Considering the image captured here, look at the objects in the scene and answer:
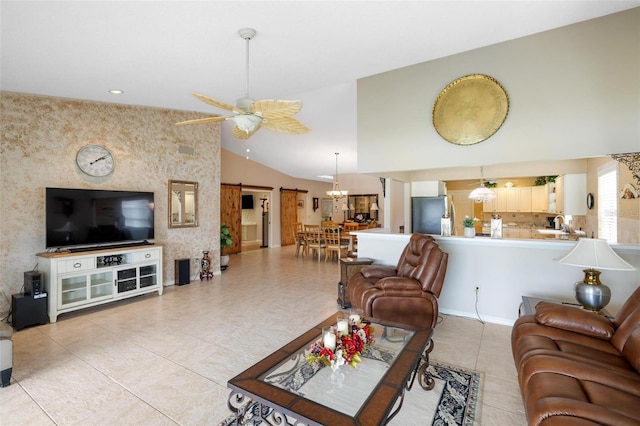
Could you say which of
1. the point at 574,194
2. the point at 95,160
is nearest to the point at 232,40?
the point at 95,160

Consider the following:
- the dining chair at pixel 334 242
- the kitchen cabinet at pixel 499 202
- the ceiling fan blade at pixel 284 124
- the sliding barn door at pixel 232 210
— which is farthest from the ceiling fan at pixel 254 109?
the kitchen cabinet at pixel 499 202

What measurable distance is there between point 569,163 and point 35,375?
7.04 metres

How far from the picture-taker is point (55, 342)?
3119 millimetres

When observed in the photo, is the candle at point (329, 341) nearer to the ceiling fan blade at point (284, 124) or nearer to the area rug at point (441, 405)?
the area rug at point (441, 405)

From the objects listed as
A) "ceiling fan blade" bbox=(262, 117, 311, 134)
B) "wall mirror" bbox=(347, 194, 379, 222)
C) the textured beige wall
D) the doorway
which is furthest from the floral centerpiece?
"wall mirror" bbox=(347, 194, 379, 222)

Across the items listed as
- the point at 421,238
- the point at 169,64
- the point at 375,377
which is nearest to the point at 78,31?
the point at 169,64

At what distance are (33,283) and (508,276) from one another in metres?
5.58

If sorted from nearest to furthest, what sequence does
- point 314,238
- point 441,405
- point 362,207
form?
point 441,405, point 314,238, point 362,207

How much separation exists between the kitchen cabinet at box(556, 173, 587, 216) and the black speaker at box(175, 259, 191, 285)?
652cm

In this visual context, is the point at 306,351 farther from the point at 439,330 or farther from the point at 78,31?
the point at 78,31

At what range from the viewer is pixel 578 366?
1.60 m

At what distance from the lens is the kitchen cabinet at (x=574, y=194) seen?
15.5 ft

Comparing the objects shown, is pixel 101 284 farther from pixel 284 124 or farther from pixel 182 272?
pixel 284 124

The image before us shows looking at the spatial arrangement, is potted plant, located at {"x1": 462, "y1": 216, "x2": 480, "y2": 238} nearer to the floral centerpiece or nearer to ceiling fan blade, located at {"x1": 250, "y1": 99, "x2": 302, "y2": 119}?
the floral centerpiece
